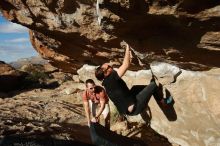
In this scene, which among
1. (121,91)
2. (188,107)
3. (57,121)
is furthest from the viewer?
(57,121)

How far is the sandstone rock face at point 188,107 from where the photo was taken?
255 inches

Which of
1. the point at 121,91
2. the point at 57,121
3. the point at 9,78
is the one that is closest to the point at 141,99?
the point at 121,91

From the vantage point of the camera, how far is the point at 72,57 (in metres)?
10.0

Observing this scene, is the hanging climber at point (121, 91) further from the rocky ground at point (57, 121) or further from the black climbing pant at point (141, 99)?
the rocky ground at point (57, 121)

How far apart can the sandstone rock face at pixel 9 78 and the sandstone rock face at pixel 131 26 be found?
8.93 m

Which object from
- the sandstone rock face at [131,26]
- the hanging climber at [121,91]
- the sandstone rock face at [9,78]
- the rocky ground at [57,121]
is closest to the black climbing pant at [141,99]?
the hanging climber at [121,91]

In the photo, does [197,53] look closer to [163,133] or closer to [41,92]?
[163,133]

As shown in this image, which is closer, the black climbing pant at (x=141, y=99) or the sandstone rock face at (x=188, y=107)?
the black climbing pant at (x=141, y=99)

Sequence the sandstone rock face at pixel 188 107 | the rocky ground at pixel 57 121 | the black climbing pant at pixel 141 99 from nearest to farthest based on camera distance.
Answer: the black climbing pant at pixel 141 99 < the sandstone rock face at pixel 188 107 < the rocky ground at pixel 57 121

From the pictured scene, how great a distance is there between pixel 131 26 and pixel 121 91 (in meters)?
1.10

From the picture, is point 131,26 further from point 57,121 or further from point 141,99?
point 57,121

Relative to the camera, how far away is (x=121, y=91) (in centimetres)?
614

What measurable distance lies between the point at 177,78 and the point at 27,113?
5.36 m

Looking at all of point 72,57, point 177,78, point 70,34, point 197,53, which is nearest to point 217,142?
point 177,78
